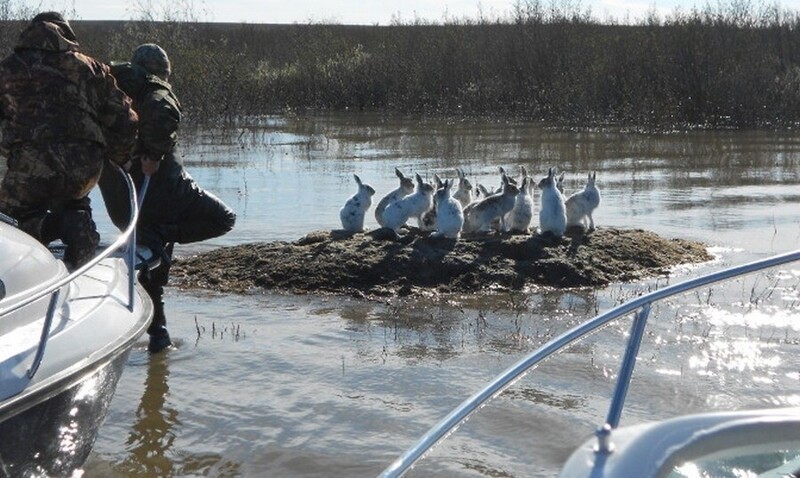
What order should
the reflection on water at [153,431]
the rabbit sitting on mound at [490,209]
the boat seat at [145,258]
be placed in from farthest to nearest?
the rabbit sitting on mound at [490,209], the boat seat at [145,258], the reflection on water at [153,431]

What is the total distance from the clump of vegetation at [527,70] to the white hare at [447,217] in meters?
19.5

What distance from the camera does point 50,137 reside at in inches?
291

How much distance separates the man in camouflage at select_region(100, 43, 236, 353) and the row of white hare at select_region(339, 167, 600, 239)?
316 cm

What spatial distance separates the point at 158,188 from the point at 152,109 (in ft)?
2.36

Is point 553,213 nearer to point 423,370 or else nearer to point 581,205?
point 581,205

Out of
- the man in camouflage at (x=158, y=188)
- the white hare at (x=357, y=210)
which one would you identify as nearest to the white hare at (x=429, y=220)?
the white hare at (x=357, y=210)

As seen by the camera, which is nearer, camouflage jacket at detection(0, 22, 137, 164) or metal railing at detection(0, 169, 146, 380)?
metal railing at detection(0, 169, 146, 380)

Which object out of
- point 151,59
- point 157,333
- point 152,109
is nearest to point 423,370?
point 157,333

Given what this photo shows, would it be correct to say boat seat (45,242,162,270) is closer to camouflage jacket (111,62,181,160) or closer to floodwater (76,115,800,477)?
camouflage jacket (111,62,181,160)

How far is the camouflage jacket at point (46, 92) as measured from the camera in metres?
7.38

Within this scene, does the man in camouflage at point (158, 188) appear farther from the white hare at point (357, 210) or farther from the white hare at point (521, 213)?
the white hare at point (521, 213)

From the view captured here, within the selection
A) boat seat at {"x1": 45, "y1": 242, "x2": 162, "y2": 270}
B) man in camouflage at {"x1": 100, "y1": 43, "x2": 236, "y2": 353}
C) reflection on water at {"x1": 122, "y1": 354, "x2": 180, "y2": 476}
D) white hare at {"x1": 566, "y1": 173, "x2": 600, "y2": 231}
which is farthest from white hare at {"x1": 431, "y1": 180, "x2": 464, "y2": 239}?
reflection on water at {"x1": 122, "y1": 354, "x2": 180, "y2": 476}

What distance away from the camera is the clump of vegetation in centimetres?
3173

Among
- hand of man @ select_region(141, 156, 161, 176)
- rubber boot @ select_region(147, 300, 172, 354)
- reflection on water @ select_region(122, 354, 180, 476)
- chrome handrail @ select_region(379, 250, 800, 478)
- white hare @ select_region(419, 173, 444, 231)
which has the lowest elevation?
reflection on water @ select_region(122, 354, 180, 476)
